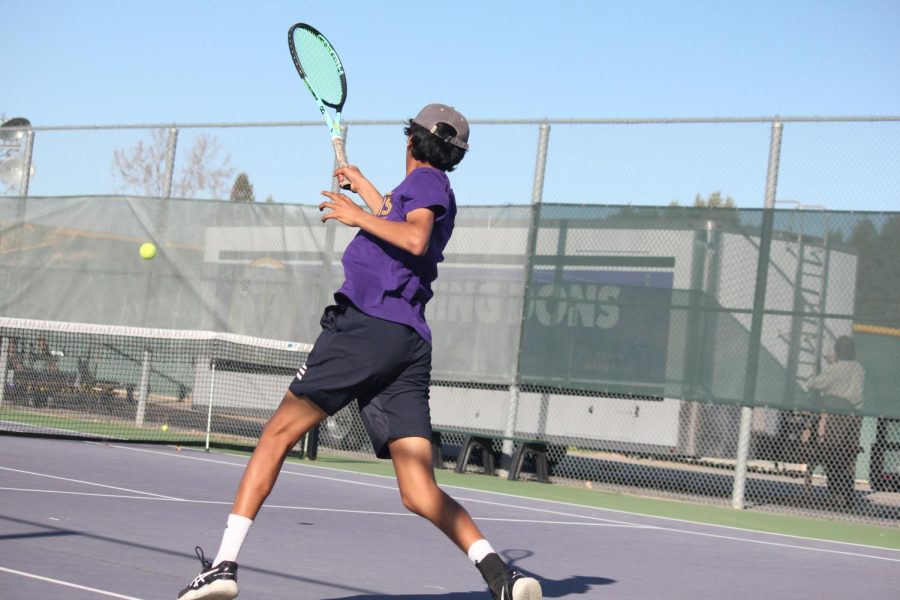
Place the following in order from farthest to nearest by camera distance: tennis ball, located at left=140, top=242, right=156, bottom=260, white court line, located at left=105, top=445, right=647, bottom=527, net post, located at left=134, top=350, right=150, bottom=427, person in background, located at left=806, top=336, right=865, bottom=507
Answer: tennis ball, located at left=140, top=242, right=156, bottom=260
net post, located at left=134, top=350, right=150, bottom=427
person in background, located at left=806, top=336, right=865, bottom=507
white court line, located at left=105, top=445, right=647, bottom=527

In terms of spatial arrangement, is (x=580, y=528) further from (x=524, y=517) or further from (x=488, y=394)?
(x=488, y=394)

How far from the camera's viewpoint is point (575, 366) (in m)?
12.5

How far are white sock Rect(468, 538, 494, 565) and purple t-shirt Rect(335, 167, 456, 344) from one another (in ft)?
2.28

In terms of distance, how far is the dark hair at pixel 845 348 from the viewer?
11242 mm

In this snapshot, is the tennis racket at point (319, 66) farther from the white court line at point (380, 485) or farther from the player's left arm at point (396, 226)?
the white court line at point (380, 485)

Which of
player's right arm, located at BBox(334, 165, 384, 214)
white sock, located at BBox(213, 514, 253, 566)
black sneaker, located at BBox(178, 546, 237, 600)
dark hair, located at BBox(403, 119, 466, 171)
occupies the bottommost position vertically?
Result: black sneaker, located at BBox(178, 546, 237, 600)

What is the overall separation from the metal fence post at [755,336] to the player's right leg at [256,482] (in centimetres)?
800

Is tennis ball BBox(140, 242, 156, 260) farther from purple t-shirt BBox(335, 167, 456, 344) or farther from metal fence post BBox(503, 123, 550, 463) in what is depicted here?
purple t-shirt BBox(335, 167, 456, 344)

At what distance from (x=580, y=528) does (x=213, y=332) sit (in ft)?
22.2

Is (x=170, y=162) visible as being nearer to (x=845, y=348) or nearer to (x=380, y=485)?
(x=380, y=485)

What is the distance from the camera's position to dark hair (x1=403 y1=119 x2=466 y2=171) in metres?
4.36

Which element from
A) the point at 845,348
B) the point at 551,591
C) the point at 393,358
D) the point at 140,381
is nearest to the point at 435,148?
the point at 393,358

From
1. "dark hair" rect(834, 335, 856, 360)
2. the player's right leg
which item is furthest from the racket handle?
"dark hair" rect(834, 335, 856, 360)

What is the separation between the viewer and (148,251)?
14.9 metres
